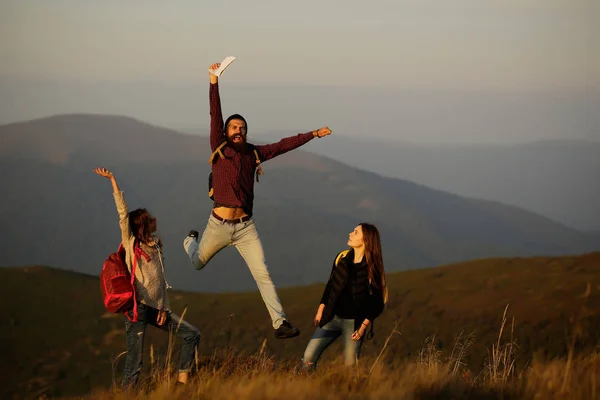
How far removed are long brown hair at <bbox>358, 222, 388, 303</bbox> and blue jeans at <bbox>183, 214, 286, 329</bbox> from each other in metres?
1.61

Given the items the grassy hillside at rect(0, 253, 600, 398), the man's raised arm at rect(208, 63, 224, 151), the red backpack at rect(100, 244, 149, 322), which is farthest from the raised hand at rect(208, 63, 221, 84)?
the grassy hillside at rect(0, 253, 600, 398)

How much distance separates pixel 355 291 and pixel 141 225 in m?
2.26

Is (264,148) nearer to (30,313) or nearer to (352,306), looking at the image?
(352,306)

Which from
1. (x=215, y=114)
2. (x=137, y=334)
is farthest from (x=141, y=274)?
(x=215, y=114)

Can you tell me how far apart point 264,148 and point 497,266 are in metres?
25.9

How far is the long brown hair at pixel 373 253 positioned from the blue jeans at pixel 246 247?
63.4 inches

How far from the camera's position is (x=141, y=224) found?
9438mm

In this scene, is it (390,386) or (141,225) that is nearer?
(390,386)

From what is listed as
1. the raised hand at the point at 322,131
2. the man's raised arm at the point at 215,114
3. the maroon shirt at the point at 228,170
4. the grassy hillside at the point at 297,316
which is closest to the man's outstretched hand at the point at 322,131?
the raised hand at the point at 322,131

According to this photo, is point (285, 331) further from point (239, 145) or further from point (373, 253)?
point (239, 145)

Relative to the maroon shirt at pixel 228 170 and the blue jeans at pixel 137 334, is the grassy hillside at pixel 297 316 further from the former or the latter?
the blue jeans at pixel 137 334

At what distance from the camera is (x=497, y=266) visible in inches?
1399

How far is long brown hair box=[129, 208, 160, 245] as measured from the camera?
9.43 metres

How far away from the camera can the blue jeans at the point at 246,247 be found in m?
10.9
